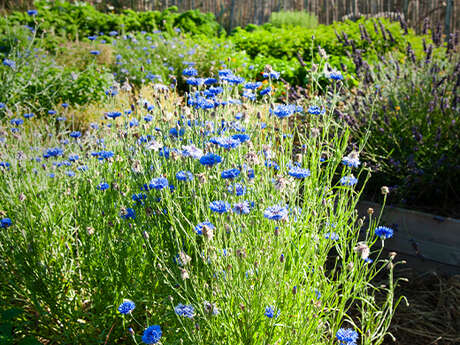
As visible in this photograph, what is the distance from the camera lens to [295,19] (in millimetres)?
9109

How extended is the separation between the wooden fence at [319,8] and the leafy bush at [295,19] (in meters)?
0.43

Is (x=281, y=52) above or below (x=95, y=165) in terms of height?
above

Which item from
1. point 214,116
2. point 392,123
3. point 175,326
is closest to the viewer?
point 175,326

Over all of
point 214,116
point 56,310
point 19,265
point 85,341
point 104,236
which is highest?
point 214,116

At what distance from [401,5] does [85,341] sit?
8.92m

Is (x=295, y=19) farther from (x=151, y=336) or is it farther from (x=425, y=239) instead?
(x=151, y=336)

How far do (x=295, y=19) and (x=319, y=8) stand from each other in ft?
2.85

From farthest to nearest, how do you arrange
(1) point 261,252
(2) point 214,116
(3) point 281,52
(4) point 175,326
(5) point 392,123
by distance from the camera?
1. (3) point 281,52
2. (5) point 392,123
3. (2) point 214,116
4. (4) point 175,326
5. (1) point 261,252

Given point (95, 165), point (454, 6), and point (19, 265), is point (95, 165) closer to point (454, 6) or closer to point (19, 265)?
point (19, 265)

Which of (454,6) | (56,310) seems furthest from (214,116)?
(454,6)

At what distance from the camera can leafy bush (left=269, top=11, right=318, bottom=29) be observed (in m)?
9.12

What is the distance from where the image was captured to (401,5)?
28.7 feet

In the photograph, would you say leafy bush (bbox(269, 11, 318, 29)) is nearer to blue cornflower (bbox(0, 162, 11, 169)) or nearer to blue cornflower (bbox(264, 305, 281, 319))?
blue cornflower (bbox(0, 162, 11, 169))

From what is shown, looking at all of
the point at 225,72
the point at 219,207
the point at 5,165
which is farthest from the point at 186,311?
the point at 5,165
